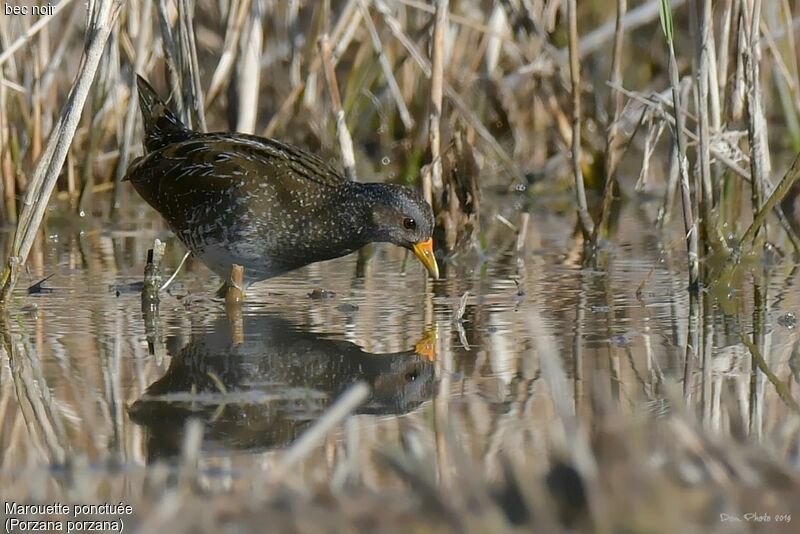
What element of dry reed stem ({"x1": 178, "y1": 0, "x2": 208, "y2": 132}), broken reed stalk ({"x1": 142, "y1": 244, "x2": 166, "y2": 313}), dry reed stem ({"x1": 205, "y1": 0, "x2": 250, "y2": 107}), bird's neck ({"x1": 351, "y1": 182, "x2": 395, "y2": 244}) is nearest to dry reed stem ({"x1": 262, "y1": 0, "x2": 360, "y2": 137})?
dry reed stem ({"x1": 205, "y1": 0, "x2": 250, "y2": 107})

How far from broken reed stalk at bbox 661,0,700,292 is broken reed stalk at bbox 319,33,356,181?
2009 mm

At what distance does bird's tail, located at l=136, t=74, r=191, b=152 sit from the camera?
653 cm

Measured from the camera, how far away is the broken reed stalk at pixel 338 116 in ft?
23.8

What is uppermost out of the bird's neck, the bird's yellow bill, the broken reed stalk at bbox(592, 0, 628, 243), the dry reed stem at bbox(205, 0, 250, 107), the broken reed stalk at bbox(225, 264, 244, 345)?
the dry reed stem at bbox(205, 0, 250, 107)

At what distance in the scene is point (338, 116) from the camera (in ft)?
24.0

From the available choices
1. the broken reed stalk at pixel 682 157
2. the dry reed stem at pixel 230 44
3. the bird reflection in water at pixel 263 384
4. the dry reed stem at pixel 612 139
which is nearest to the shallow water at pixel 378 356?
the bird reflection in water at pixel 263 384

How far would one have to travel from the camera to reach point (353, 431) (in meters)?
3.85

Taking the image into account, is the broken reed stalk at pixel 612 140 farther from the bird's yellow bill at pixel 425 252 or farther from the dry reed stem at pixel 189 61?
the dry reed stem at pixel 189 61

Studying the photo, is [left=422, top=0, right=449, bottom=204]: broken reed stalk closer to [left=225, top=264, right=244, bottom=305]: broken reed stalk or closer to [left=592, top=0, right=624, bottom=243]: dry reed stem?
[left=592, top=0, right=624, bottom=243]: dry reed stem

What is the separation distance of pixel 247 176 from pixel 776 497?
146 inches

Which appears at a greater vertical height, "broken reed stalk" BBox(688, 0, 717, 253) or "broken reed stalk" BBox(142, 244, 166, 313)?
"broken reed stalk" BBox(688, 0, 717, 253)

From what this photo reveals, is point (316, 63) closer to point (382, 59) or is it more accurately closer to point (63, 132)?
point (382, 59)

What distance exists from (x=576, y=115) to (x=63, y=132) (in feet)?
8.56

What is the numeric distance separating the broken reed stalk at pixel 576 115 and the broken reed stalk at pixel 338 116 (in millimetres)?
1178
